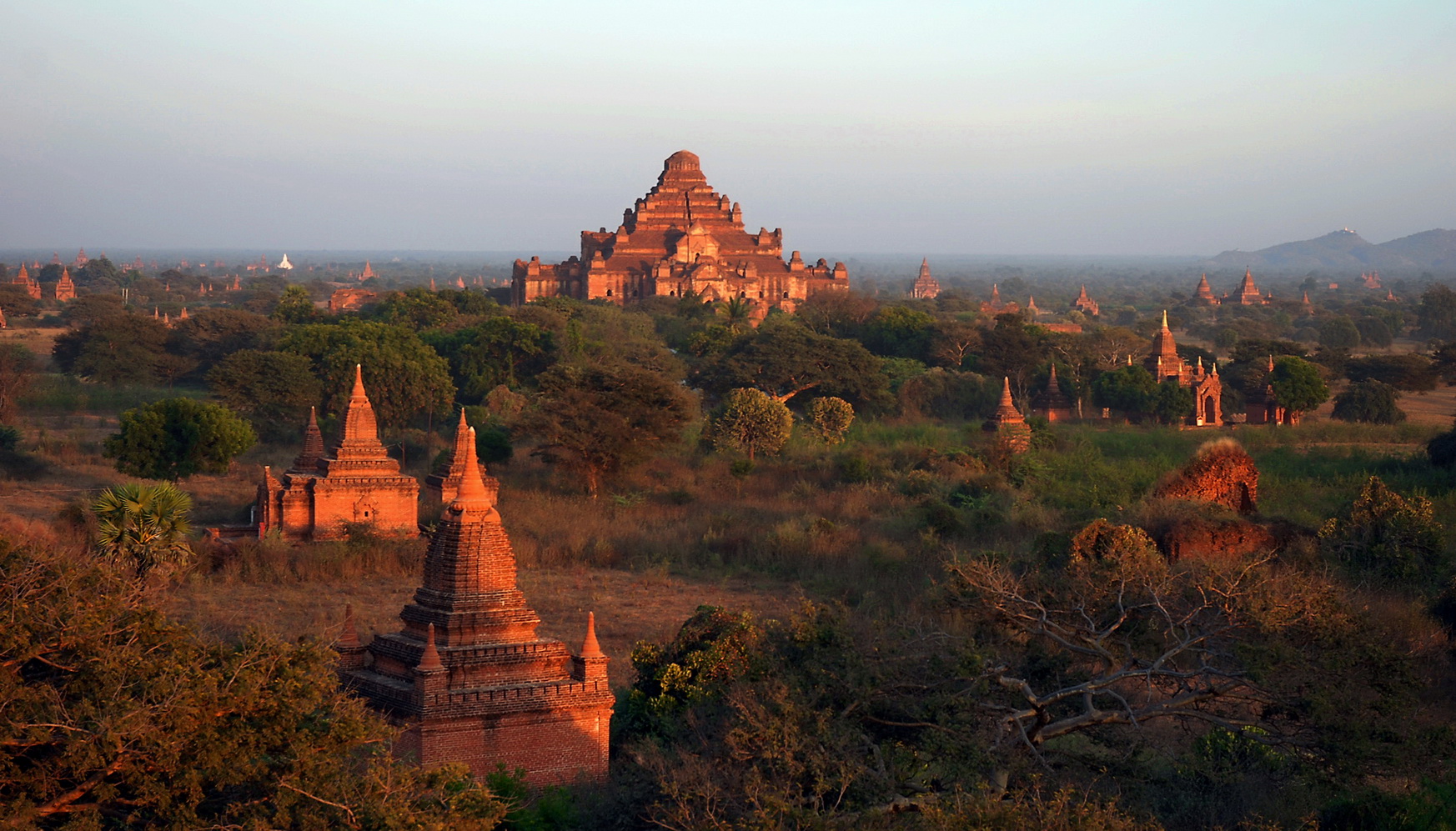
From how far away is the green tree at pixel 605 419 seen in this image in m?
35.9

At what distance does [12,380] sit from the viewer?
4641 cm

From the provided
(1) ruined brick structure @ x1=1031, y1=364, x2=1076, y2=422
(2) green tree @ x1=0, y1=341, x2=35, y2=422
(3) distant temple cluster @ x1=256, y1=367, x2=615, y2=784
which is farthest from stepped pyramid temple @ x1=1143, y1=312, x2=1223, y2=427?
(2) green tree @ x1=0, y1=341, x2=35, y2=422

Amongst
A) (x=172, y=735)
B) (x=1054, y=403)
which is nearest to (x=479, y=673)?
(x=172, y=735)

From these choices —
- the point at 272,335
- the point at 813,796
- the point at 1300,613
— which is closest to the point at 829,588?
the point at 1300,613

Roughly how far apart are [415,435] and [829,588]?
59.7ft

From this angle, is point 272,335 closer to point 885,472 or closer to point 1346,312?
point 885,472

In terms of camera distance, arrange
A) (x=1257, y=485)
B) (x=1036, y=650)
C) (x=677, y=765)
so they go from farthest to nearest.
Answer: (x=1257, y=485) → (x=1036, y=650) → (x=677, y=765)

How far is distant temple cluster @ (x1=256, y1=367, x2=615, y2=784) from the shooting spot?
15.6m

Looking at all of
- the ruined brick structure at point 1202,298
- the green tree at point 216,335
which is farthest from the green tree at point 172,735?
the ruined brick structure at point 1202,298

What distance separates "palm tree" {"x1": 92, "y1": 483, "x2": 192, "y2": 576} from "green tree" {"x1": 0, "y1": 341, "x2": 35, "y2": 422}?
22.5 meters

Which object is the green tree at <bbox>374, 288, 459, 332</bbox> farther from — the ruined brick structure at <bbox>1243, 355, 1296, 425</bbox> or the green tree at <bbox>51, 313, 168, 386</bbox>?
the ruined brick structure at <bbox>1243, 355, 1296, 425</bbox>

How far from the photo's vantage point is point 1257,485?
32.2 m

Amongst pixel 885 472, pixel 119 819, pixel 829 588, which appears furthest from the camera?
pixel 885 472

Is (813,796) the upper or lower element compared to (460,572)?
lower
